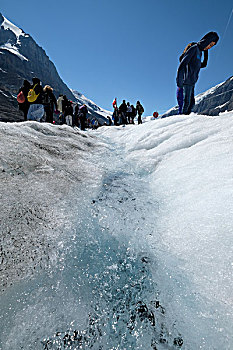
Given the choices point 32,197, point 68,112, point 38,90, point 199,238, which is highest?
point 68,112

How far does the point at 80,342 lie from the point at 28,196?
1.23 meters

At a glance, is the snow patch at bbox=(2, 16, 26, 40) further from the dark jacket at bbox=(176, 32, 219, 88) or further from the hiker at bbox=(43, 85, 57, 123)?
the dark jacket at bbox=(176, 32, 219, 88)

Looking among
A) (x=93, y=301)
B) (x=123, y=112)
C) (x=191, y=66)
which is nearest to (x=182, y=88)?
(x=191, y=66)

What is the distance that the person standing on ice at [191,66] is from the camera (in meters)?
5.52

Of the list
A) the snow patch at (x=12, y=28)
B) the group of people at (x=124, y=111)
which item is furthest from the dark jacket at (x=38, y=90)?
the snow patch at (x=12, y=28)

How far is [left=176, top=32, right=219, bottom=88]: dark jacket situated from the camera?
5.52 meters

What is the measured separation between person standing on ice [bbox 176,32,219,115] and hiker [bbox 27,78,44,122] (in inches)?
185

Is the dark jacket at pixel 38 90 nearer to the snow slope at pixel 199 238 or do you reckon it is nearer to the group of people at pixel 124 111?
the snow slope at pixel 199 238

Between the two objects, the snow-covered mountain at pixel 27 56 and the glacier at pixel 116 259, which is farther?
the snow-covered mountain at pixel 27 56

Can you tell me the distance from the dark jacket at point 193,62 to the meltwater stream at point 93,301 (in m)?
5.85

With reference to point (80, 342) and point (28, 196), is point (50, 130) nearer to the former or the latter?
point (28, 196)

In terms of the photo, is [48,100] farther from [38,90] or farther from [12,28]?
[12,28]

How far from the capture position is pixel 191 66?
5539mm

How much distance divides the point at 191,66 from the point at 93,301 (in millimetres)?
6656
